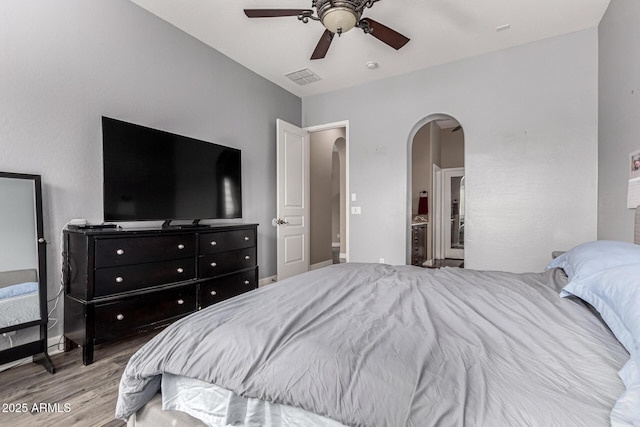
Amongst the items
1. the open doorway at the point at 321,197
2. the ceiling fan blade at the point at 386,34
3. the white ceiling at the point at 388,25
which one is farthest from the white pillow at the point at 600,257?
the open doorway at the point at 321,197

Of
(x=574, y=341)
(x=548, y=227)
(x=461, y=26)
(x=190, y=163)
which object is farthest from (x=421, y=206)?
(x=574, y=341)

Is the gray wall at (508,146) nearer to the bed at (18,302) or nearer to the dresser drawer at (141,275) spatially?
the dresser drawer at (141,275)

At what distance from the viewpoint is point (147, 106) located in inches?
109

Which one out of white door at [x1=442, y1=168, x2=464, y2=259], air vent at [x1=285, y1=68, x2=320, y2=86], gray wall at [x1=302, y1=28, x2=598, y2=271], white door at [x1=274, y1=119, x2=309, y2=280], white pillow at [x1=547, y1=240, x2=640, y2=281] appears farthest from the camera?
white door at [x1=442, y1=168, x2=464, y2=259]

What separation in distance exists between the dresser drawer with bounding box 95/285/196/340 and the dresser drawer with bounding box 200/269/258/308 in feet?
0.43

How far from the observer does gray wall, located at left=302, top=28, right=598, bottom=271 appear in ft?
10.1

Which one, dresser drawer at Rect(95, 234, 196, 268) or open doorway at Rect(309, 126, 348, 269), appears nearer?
dresser drawer at Rect(95, 234, 196, 268)

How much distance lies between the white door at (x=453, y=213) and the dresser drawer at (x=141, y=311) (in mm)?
5727

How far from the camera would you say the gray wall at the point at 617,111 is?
2149 millimetres

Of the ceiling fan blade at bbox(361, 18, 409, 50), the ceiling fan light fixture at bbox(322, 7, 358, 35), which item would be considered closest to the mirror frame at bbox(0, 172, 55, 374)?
the ceiling fan light fixture at bbox(322, 7, 358, 35)

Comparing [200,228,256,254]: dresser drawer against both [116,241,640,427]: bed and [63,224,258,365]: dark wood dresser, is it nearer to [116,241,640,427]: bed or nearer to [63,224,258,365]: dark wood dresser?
[63,224,258,365]: dark wood dresser

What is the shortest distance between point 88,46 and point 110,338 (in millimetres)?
2220

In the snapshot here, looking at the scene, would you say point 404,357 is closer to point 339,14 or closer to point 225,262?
point 339,14

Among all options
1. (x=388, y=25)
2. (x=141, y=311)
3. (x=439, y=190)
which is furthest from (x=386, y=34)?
(x=439, y=190)
